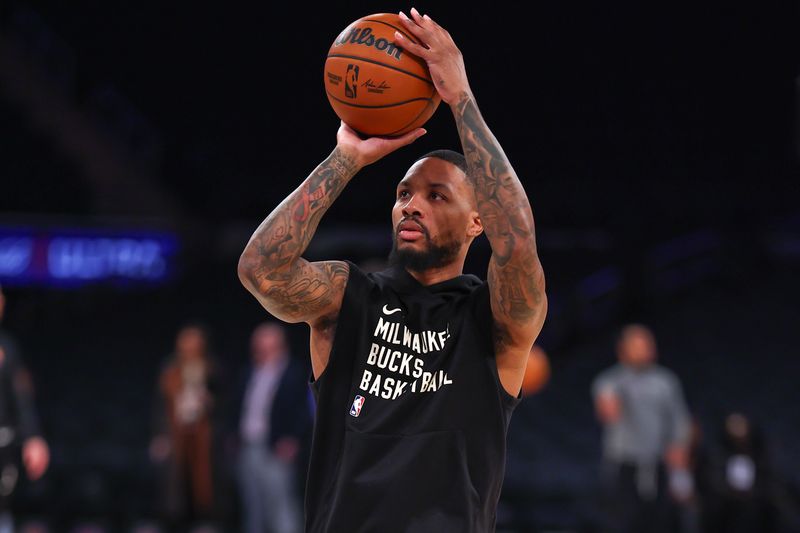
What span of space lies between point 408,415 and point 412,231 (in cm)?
47

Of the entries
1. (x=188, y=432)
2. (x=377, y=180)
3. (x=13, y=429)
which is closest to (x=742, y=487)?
(x=188, y=432)

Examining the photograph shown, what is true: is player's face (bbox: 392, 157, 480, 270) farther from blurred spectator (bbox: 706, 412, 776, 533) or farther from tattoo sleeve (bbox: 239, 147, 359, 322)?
blurred spectator (bbox: 706, 412, 776, 533)

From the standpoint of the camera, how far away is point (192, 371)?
8.60 metres

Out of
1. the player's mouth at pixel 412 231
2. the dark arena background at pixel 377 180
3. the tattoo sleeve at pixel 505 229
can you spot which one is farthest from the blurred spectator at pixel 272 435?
the tattoo sleeve at pixel 505 229

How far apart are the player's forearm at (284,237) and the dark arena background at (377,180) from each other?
27.4 ft

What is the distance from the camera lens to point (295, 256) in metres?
2.73

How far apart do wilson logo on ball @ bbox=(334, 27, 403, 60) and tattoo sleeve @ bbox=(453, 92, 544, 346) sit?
23 cm

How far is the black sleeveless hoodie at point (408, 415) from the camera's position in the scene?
2.61m

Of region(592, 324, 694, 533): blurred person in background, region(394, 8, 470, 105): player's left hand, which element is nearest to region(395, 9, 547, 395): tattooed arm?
region(394, 8, 470, 105): player's left hand

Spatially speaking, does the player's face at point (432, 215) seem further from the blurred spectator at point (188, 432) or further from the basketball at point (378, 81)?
the blurred spectator at point (188, 432)

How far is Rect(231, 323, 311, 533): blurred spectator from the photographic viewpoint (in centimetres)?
816

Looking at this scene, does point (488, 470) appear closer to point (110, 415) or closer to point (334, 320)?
point (334, 320)

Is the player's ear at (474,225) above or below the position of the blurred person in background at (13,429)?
above

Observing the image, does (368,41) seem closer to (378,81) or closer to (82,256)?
(378,81)
